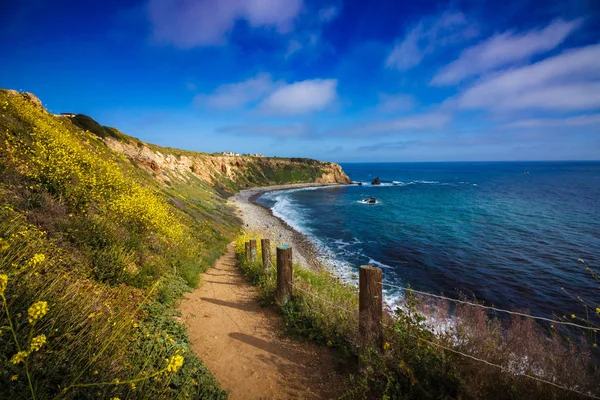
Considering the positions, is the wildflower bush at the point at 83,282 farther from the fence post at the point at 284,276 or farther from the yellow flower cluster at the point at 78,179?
the fence post at the point at 284,276

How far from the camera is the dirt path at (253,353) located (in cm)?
463

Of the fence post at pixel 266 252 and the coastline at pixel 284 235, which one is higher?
the fence post at pixel 266 252

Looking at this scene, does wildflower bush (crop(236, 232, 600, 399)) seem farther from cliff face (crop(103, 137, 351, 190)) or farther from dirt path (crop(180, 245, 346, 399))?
cliff face (crop(103, 137, 351, 190))

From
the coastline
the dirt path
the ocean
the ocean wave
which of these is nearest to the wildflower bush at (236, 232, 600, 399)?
the dirt path

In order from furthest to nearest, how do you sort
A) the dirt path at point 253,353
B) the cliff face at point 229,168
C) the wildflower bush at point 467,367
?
the cliff face at point 229,168 < the dirt path at point 253,353 < the wildflower bush at point 467,367

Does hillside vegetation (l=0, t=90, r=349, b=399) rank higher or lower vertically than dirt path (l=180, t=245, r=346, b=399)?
higher

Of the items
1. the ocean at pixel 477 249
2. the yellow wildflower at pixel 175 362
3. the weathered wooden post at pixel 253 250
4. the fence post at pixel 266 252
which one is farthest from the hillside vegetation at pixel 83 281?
the ocean at pixel 477 249

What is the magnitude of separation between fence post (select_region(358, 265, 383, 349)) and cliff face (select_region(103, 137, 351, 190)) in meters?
31.2

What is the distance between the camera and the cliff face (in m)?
37.0

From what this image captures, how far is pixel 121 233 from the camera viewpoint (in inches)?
292

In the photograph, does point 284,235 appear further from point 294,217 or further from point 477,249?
point 477,249

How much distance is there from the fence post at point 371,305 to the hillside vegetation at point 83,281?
2.69 metres

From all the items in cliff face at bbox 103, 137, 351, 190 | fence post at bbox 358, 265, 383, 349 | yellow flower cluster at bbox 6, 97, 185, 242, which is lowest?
fence post at bbox 358, 265, 383, 349

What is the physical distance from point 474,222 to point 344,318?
140 feet
